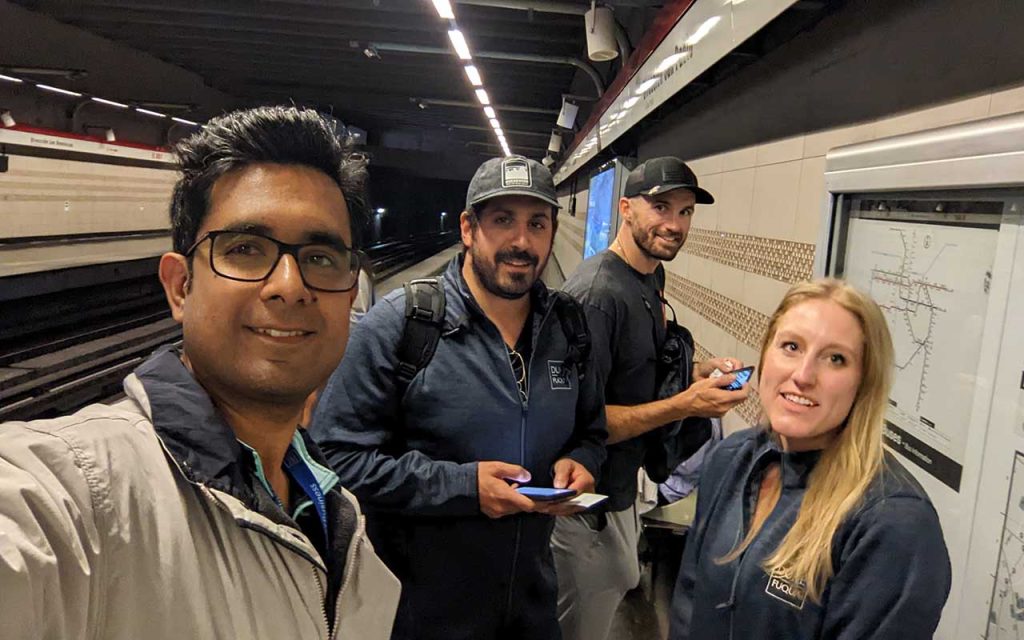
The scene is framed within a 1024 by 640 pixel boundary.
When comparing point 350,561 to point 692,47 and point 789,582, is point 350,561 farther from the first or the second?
point 692,47

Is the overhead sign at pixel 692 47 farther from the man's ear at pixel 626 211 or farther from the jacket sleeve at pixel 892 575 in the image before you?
the jacket sleeve at pixel 892 575

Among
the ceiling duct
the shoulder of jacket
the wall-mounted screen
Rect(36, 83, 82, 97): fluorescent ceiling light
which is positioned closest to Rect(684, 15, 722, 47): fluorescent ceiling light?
the ceiling duct

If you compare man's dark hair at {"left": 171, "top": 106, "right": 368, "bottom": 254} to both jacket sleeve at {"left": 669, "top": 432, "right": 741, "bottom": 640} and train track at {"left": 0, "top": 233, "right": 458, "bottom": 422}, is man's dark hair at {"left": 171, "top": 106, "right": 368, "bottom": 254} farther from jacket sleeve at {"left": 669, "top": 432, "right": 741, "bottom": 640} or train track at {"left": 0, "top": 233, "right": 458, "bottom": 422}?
train track at {"left": 0, "top": 233, "right": 458, "bottom": 422}

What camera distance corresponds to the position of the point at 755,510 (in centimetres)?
173

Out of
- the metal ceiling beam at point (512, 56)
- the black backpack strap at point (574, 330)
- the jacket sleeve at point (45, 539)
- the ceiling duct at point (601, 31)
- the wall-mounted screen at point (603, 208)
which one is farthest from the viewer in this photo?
the metal ceiling beam at point (512, 56)

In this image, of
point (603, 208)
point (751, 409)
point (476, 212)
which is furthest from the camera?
point (603, 208)

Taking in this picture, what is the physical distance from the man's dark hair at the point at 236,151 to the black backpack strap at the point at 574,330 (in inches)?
48.6

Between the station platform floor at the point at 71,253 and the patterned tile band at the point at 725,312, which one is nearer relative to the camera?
the patterned tile band at the point at 725,312

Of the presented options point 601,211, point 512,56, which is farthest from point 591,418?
point 512,56

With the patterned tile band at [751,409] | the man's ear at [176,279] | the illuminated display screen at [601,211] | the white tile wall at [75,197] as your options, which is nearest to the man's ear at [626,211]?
the patterned tile band at [751,409]

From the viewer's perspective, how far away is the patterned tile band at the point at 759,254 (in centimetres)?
291

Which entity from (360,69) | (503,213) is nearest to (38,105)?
(360,69)

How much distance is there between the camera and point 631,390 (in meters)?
2.82

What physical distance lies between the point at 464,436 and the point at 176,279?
1.11 m
